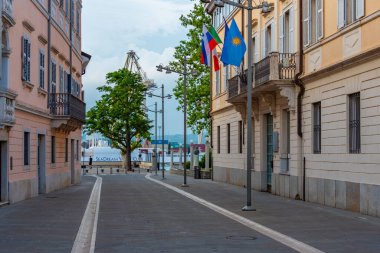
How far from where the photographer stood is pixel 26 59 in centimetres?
2395

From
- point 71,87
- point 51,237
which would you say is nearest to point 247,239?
point 51,237

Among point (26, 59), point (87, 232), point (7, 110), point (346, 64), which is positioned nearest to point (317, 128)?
point (346, 64)

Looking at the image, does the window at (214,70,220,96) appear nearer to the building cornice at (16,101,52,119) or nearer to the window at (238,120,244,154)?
the window at (238,120,244,154)

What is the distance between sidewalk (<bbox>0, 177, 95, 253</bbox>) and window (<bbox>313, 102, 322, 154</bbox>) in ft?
27.4

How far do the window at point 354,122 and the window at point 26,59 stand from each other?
11.6m

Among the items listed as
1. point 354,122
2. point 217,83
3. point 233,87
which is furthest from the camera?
point 217,83

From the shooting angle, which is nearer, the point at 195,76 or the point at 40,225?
the point at 40,225

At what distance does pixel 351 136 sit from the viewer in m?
19.7

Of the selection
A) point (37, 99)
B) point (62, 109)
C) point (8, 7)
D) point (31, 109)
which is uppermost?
point (8, 7)

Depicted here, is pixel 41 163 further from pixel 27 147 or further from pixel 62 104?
pixel 27 147

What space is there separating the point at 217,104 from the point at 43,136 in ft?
51.5

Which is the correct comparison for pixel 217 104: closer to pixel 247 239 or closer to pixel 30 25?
pixel 30 25

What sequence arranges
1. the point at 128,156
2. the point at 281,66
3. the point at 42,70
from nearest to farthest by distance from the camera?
the point at 281,66 → the point at 42,70 → the point at 128,156

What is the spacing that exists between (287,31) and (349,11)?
694cm
